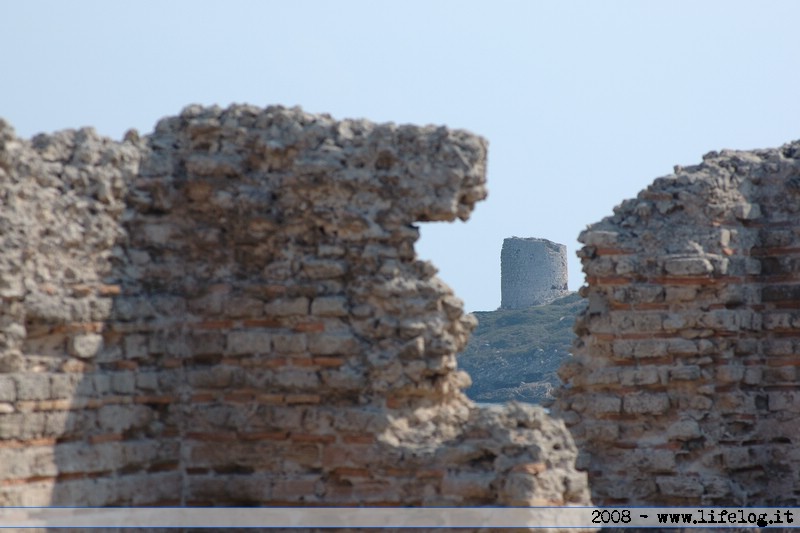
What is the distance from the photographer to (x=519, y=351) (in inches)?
998

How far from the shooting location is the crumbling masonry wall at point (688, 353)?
10469mm

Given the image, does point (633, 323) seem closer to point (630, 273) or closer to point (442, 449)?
point (630, 273)

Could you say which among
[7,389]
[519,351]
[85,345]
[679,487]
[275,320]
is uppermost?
[519,351]

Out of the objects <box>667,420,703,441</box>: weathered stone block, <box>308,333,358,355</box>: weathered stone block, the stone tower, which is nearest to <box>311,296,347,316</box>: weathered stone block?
<box>308,333,358,355</box>: weathered stone block

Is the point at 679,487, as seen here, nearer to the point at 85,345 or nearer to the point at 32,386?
the point at 85,345

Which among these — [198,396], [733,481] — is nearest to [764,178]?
[733,481]

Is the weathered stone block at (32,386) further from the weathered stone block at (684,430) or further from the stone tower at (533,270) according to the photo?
the stone tower at (533,270)

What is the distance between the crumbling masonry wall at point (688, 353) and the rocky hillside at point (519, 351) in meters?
12.7

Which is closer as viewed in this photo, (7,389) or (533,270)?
(7,389)

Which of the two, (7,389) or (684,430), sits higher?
(7,389)

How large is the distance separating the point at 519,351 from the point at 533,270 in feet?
5.20

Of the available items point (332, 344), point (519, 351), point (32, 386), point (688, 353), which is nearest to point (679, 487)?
point (688, 353)

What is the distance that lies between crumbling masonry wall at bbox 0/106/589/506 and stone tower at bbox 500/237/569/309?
15.2 metres

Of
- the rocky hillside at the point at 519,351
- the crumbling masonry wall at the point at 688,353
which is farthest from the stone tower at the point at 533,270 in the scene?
the crumbling masonry wall at the point at 688,353
